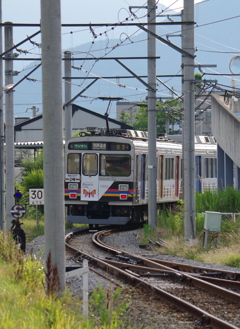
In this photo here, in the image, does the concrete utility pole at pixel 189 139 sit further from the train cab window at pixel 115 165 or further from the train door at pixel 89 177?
the train door at pixel 89 177

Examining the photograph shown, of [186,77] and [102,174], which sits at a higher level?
[186,77]

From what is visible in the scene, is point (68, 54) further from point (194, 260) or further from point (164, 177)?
point (194, 260)

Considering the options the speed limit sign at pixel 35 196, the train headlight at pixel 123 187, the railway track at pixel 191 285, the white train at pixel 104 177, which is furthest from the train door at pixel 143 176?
the railway track at pixel 191 285

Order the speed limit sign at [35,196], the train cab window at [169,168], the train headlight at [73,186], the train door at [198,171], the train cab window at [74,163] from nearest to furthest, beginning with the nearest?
1. the speed limit sign at [35,196]
2. the train headlight at [73,186]
3. the train cab window at [74,163]
4. the train cab window at [169,168]
5. the train door at [198,171]

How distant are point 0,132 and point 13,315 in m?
16.7

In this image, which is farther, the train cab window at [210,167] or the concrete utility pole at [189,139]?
the train cab window at [210,167]

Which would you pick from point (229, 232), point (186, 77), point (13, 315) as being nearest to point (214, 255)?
point (229, 232)

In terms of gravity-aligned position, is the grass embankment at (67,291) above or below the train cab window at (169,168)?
below

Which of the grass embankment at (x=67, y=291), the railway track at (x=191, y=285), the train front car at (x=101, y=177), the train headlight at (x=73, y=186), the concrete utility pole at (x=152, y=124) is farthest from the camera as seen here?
the train headlight at (x=73, y=186)

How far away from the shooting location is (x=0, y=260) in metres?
14.3

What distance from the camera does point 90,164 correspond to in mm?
26078

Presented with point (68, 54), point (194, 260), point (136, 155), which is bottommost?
point (194, 260)

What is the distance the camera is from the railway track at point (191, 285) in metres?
10.2

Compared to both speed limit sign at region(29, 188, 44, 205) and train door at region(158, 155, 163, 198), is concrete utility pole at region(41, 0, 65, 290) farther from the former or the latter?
train door at region(158, 155, 163, 198)
